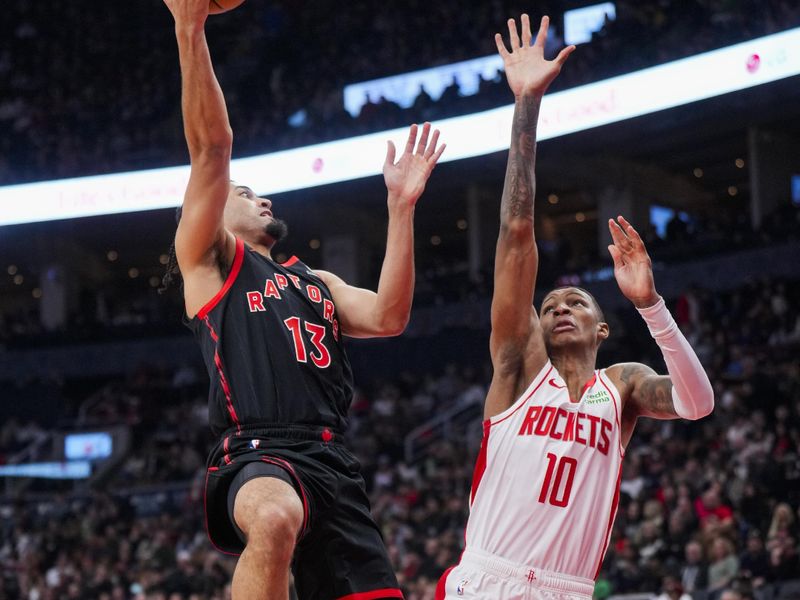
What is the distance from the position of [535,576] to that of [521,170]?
1648mm

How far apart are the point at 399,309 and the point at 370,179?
18.5m

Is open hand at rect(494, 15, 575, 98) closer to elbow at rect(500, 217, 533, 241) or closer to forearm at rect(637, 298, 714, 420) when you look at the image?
elbow at rect(500, 217, 533, 241)

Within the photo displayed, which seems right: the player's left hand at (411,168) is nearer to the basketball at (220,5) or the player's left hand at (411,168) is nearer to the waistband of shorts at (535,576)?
the basketball at (220,5)

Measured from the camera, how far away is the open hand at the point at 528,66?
16.1 feet

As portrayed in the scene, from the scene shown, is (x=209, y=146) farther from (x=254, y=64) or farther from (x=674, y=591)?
(x=254, y=64)

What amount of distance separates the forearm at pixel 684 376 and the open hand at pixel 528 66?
43.7 inches

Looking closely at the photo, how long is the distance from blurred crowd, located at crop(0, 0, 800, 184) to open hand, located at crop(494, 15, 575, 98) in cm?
1457

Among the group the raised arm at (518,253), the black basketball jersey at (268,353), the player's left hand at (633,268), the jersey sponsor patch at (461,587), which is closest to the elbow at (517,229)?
the raised arm at (518,253)

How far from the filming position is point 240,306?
14.9 ft

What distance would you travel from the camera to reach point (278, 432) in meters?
4.35

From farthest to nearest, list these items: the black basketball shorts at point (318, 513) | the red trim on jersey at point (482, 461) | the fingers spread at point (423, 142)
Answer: the fingers spread at point (423, 142), the red trim on jersey at point (482, 461), the black basketball shorts at point (318, 513)

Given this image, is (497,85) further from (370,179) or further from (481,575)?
(481,575)

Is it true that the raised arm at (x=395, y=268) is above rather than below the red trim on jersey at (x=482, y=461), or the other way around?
above

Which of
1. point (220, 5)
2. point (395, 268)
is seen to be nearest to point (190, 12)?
point (220, 5)
